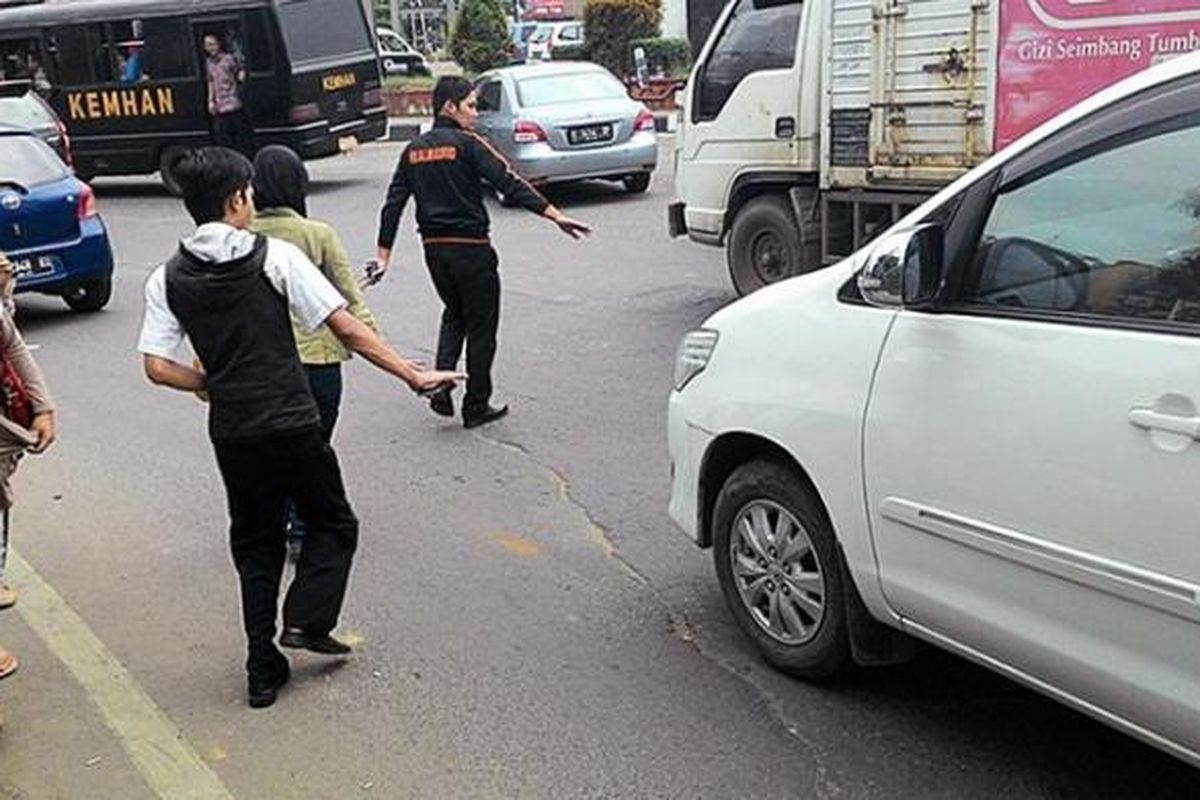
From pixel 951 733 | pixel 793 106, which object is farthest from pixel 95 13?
pixel 951 733

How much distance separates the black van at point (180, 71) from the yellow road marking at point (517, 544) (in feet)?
41.0

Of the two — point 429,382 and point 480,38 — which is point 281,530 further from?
point 480,38

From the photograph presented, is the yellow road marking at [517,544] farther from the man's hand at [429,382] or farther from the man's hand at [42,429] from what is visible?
the man's hand at [42,429]

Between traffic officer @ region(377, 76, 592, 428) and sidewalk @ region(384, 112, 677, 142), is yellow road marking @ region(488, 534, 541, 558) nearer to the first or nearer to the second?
traffic officer @ region(377, 76, 592, 428)

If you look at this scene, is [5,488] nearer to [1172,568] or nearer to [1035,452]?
[1035,452]

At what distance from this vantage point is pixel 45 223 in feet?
32.8

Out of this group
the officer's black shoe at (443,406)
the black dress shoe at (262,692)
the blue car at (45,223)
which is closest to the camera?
the black dress shoe at (262,692)

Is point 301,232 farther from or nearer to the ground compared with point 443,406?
farther from the ground

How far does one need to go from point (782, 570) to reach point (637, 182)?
39.3 ft

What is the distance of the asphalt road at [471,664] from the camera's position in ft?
11.7

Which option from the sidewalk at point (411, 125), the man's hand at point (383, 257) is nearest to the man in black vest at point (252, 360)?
the man's hand at point (383, 257)

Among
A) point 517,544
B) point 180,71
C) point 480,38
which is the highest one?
point 480,38

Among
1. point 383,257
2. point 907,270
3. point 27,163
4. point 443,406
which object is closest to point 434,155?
point 383,257

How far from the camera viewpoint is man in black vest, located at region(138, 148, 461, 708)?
148 inches
